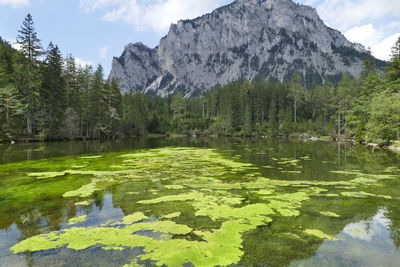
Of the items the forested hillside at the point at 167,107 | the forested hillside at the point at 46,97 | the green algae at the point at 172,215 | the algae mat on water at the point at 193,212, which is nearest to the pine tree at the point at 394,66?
the forested hillside at the point at 167,107

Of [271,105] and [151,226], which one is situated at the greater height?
[271,105]

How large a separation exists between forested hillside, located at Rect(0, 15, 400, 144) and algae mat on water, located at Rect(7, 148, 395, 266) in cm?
3009

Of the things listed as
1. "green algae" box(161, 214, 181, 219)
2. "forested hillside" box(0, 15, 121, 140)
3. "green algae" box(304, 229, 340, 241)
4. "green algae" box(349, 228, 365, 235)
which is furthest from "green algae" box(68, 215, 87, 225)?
"forested hillside" box(0, 15, 121, 140)

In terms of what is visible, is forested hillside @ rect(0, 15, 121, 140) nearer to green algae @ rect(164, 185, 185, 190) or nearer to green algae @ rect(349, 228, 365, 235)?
green algae @ rect(164, 185, 185, 190)

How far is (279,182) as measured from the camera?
1455 centimetres

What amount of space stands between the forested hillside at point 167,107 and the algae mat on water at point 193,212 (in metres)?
30.1

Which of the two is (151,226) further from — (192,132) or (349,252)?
(192,132)

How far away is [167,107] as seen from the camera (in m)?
131

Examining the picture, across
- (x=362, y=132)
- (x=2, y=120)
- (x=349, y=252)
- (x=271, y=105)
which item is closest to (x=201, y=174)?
(x=349, y=252)

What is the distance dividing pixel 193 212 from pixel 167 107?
123546 millimetres

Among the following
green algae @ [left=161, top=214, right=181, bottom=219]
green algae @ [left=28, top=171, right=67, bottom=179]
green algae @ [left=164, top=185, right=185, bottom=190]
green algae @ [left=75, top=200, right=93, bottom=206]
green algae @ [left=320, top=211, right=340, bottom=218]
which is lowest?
green algae @ [left=320, top=211, right=340, bottom=218]

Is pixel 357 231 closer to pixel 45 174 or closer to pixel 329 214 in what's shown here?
pixel 329 214

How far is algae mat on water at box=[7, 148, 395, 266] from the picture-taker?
21.5ft

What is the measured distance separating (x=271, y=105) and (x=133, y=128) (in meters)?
56.6
